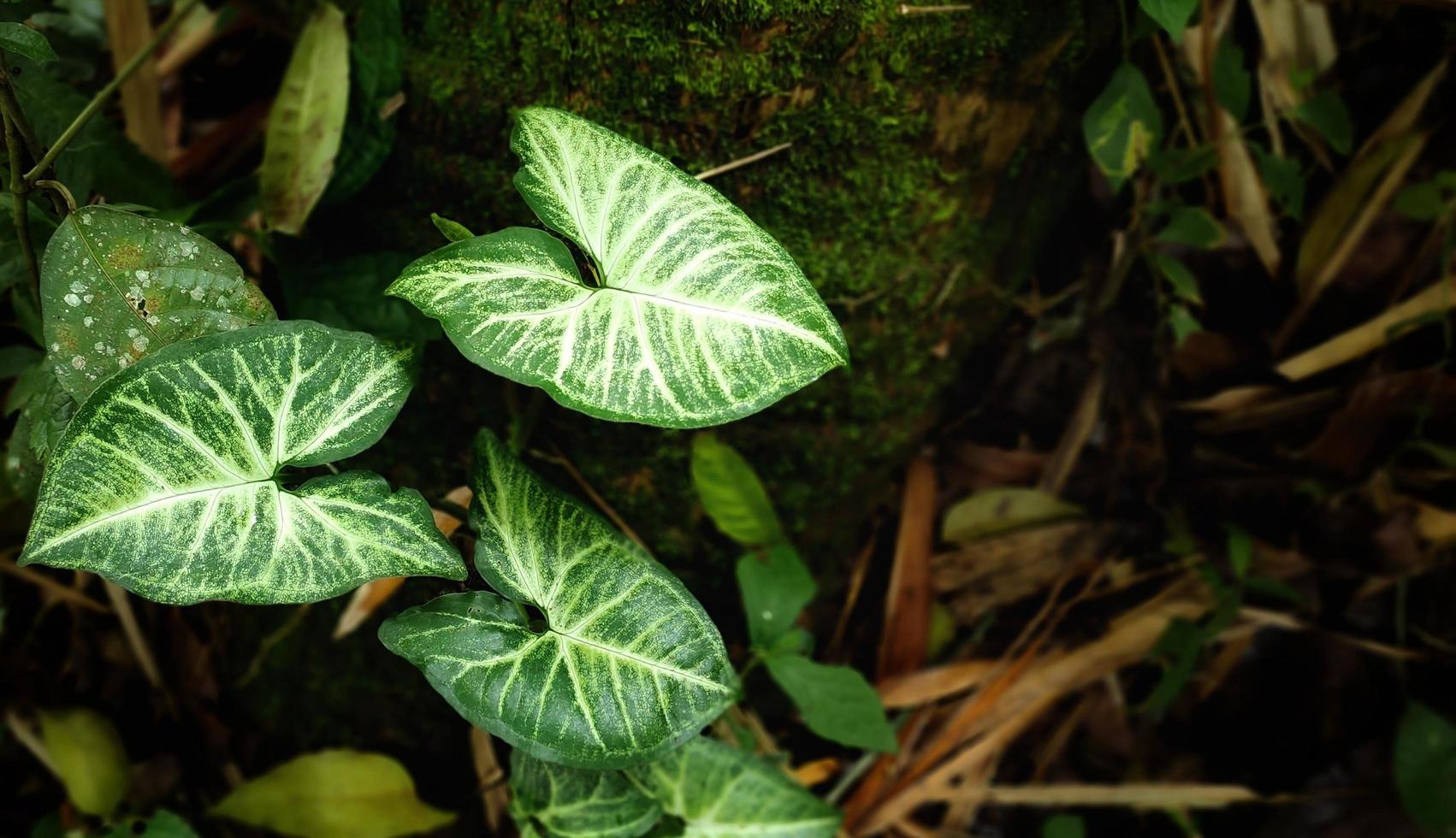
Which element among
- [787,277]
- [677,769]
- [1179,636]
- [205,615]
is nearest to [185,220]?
[205,615]

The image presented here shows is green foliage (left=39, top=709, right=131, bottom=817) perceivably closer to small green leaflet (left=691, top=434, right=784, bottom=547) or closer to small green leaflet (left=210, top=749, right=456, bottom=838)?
small green leaflet (left=210, top=749, right=456, bottom=838)

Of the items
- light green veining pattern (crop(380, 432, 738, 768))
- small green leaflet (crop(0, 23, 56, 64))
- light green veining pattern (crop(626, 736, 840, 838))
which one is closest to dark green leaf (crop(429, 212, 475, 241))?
light green veining pattern (crop(380, 432, 738, 768))

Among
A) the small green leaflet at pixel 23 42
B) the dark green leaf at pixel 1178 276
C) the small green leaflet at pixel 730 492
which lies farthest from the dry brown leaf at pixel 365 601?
the dark green leaf at pixel 1178 276

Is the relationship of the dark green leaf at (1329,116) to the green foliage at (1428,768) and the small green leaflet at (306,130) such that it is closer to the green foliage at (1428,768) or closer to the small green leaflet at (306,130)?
the green foliage at (1428,768)

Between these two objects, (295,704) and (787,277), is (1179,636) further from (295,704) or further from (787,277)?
(295,704)

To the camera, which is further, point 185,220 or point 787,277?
point 185,220
